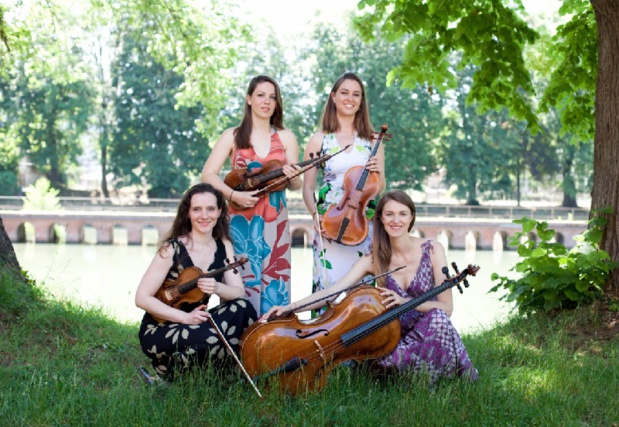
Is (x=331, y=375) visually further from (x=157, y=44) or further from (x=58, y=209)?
(x=58, y=209)

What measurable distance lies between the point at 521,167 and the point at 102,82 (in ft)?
66.0

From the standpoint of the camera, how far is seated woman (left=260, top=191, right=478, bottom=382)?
342 cm

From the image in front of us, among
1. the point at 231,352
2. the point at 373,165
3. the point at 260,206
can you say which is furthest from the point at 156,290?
the point at 373,165

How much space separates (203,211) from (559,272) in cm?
297

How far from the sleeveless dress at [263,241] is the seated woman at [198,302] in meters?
0.29

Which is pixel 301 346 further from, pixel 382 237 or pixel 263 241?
→ pixel 263 241

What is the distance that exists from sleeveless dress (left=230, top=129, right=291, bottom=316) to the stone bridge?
22016 mm

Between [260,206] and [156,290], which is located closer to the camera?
A: [156,290]

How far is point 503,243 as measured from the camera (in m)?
28.8

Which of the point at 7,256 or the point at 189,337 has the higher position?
the point at 7,256

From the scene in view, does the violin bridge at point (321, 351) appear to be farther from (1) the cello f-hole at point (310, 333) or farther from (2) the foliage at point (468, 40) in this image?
(2) the foliage at point (468, 40)

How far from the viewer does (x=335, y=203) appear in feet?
13.2

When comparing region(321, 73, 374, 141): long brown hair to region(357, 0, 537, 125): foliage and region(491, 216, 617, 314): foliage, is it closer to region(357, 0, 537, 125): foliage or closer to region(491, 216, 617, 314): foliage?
region(491, 216, 617, 314): foliage

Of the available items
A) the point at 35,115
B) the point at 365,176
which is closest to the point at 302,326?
the point at 365,176
